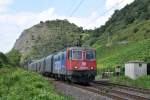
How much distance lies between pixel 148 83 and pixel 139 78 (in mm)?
4255

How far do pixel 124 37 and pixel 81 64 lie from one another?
61.9 meters

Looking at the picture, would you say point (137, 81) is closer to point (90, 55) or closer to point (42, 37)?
point (90, 55)

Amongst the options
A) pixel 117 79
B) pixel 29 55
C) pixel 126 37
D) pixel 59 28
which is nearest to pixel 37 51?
pixel 29 55

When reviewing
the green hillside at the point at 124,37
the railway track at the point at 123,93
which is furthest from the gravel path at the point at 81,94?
the green hillside at the point at 124,37

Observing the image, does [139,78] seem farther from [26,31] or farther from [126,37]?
[26,31]

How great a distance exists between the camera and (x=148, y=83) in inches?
1518

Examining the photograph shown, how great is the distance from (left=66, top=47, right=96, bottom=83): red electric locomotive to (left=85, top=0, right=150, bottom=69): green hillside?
69.1 feet

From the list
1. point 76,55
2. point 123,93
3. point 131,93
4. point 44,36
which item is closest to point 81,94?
point 123,93

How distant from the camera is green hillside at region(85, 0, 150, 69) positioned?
72.4m

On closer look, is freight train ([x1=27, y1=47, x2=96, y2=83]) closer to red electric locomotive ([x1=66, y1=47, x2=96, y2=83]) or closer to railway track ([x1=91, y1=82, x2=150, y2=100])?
red electric locomotive ([x1=66, y1=47, x2=96, y2=83])

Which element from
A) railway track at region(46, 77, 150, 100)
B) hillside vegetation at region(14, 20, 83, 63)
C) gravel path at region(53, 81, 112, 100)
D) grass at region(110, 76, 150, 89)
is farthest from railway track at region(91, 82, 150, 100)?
hillside vegetation at region(14, 20, 83, 63)

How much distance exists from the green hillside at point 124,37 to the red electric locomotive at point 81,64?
21053mm

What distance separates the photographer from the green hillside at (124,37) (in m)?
72.4

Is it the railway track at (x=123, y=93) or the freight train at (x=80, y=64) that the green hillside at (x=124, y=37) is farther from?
the railway track at (x=123, y=93)
